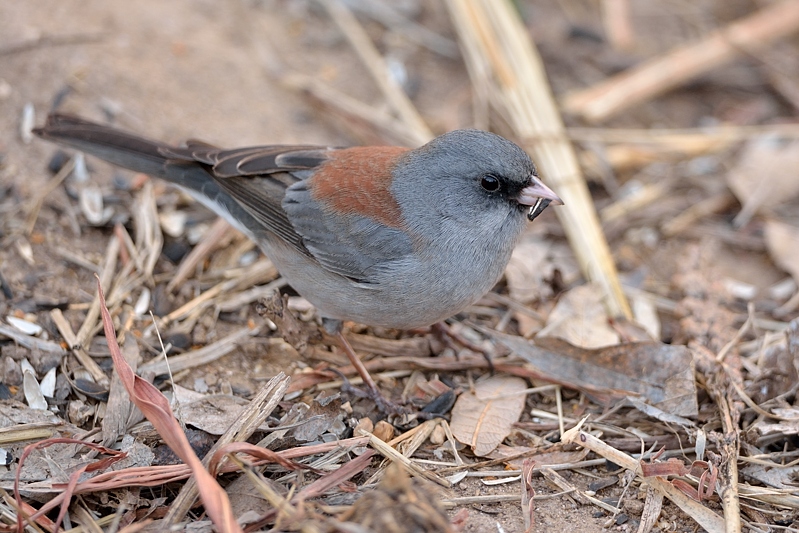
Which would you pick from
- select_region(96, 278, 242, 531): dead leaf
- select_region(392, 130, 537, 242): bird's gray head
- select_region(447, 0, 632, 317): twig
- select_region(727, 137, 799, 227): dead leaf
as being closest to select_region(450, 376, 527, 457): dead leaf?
select_region(392, 130, 537, 242): bird's gray head

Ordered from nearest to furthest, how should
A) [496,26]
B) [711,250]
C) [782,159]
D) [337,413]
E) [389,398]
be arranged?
[337,413] < [389,398] < [711,250] < [782,159] < [496,26]

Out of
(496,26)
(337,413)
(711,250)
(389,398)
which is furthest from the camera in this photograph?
(496,26)

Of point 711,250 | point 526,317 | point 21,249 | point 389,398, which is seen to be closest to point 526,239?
point 526,317

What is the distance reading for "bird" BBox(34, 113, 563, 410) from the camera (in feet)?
11.5

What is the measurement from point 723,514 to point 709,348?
109 cm

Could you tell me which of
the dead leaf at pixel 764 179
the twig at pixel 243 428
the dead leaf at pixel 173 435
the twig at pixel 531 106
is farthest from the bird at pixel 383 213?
the dead leaf at pixel 764 179

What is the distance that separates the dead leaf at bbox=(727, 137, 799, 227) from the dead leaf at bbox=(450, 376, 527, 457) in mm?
2255

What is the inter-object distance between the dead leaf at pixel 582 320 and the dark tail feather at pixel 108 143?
222cm

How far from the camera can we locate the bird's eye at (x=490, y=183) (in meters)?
3.50

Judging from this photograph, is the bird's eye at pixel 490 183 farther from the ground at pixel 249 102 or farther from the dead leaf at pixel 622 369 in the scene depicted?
the ground at pixel 249 102

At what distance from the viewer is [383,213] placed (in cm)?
365

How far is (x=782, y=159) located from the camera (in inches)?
204

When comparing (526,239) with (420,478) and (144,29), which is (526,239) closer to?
(420,478)

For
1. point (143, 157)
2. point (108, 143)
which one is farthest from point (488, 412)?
point (108, 143)
